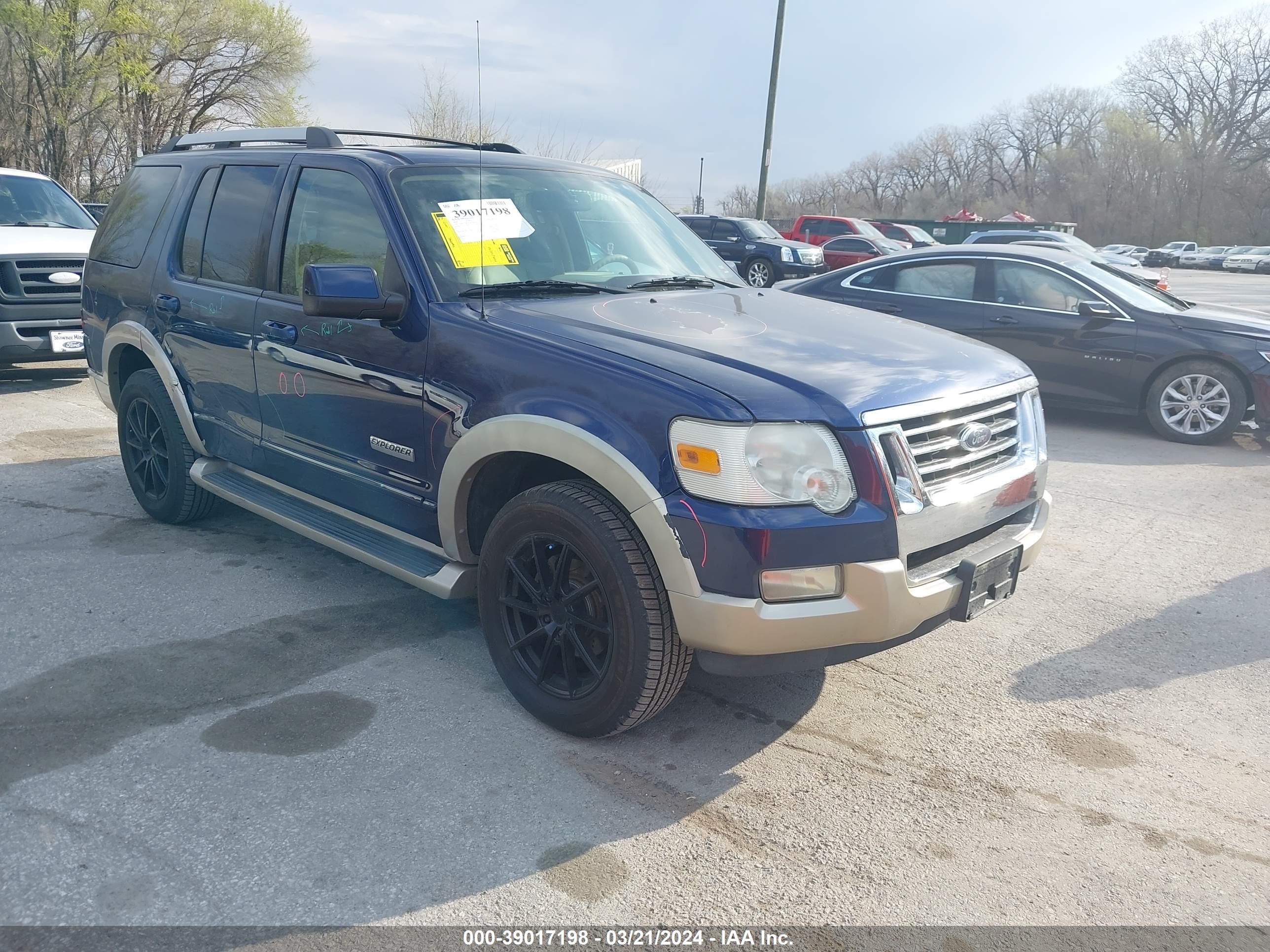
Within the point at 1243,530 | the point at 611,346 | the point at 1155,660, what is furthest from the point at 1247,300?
the point at 611,346

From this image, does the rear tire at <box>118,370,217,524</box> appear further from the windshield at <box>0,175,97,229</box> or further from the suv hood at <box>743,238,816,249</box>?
the suv hood at <box>743,238,816,249</box>

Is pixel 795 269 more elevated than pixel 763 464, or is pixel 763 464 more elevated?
pixel 763 464

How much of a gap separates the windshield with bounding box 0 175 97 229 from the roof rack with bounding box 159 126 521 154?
18.8 ft

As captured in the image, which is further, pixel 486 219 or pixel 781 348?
pixel 486 219

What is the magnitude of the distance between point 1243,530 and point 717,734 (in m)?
4.08

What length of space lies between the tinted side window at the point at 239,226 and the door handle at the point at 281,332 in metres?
0.26

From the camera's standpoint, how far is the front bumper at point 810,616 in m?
2.81

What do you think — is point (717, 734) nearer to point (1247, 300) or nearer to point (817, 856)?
point (817, 856)

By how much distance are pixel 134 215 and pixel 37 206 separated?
20.1 feet

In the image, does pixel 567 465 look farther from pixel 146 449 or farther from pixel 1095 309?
pixel 1095 309

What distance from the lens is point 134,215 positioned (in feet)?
17.5

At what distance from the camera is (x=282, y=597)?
14.7 feet

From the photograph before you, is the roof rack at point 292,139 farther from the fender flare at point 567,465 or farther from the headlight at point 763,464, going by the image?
the headlight at point 763,464

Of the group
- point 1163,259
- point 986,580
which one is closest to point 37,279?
point 986,580
